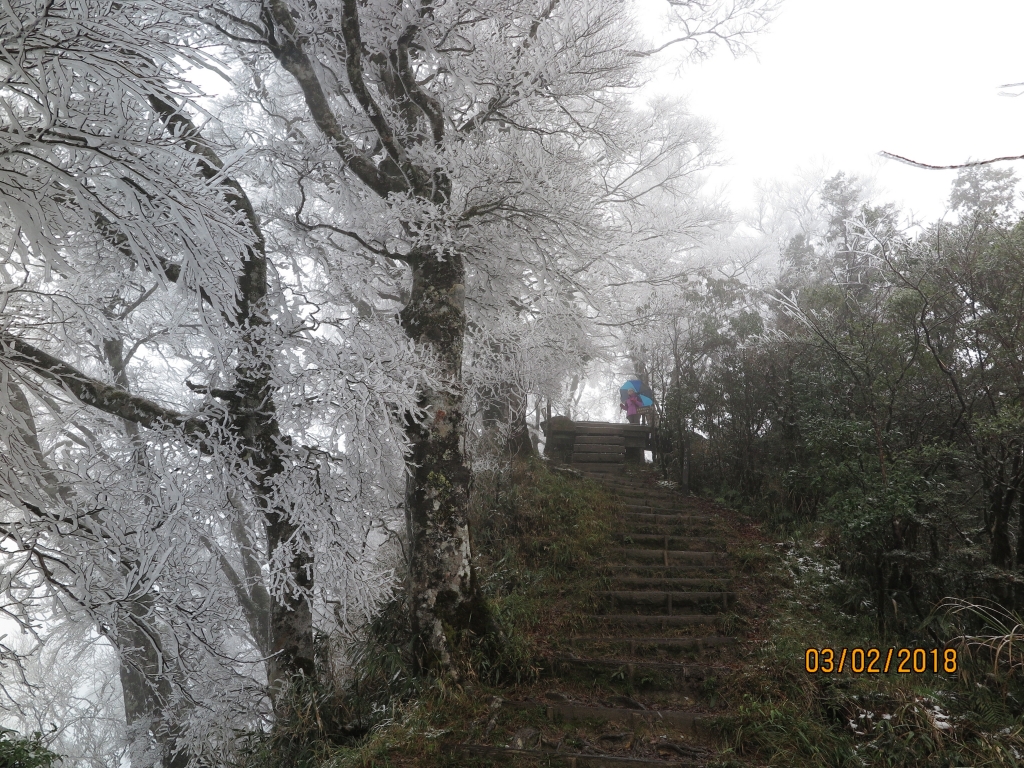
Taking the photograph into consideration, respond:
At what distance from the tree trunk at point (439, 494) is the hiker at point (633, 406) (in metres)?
9.97

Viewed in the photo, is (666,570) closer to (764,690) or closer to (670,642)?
(670,642)

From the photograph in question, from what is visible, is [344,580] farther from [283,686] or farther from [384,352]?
[384,352]

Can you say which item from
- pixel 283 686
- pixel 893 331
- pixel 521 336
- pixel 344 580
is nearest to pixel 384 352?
pixel 344 580

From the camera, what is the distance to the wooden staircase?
4242 millimetres

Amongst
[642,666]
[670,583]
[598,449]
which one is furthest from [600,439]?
[642,666]

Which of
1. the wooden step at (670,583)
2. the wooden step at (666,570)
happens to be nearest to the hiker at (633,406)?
the wooden step at (666,570)

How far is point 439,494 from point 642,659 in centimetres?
249

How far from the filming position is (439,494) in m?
5.46

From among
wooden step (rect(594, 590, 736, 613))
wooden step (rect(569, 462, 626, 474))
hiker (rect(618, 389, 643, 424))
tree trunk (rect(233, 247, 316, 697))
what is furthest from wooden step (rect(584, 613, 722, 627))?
hiker (rect(618, 389, 643, 424))

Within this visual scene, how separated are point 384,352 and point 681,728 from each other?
3785mm

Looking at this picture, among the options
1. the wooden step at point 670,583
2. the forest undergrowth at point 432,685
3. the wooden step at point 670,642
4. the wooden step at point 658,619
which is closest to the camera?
the forest undergrowth at point 432,685

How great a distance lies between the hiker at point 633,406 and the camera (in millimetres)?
15242

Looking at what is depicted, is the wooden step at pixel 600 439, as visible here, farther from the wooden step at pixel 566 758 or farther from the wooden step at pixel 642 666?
the wooden step at pixel 566 758

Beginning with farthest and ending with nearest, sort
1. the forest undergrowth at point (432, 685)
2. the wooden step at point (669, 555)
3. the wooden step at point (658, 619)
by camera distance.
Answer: the wooden step at point (669, 555), the wooden step at point (658, 619), the forest undergrowth at point (432, 685)
